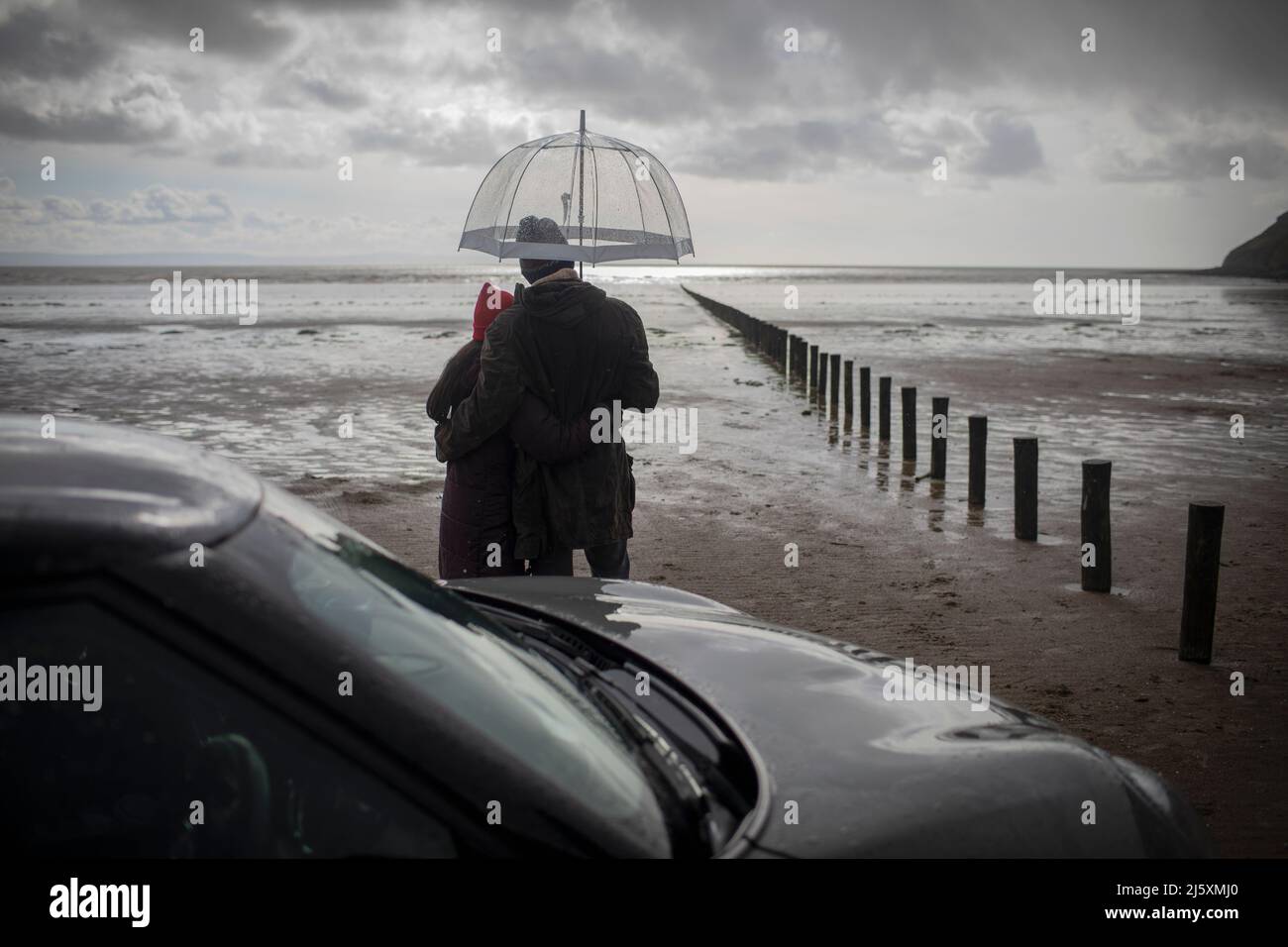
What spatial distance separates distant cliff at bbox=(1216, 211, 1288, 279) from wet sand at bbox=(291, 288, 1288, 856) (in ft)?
426

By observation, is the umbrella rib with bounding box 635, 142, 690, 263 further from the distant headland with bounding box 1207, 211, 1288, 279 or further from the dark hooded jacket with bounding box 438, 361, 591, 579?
the distant headland with bounding box 1207, 211, 1288, 279

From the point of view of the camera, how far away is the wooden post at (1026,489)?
9164 mm

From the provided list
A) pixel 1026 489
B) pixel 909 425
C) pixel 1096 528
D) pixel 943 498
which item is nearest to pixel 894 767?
pixel 1096 528

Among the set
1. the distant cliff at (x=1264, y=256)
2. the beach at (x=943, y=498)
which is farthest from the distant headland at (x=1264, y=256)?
the beach at (x=943, y=498)

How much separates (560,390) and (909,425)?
9.12 m

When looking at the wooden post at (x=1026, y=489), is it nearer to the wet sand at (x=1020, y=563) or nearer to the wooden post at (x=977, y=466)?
the wet sand at (x=1020, y=563)

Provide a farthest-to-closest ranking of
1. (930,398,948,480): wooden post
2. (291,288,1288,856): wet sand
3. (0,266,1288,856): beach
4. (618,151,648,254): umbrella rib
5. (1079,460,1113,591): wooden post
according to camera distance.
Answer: (930,398,948,480): wooden post
(1079,460,1113,591): wooden post
(618,151,648,254): umbrella rib
(0,266,1288,856): beach
(291,288,1288,856): wet sand

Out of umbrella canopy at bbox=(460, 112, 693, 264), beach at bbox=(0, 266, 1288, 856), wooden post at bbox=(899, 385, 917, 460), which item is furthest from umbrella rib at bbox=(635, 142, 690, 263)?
wooden post at bbox=(899, 385, 917, 460)

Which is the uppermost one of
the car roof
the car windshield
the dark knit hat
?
the dark knit hat

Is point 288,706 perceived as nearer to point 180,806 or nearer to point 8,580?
point 180,806

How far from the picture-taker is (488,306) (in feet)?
16.4

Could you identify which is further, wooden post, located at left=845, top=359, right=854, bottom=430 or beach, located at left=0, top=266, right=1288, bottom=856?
wooden post, located at left=845, top=359, right=854, bottom=430

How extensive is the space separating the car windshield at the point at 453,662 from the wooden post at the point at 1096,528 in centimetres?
621

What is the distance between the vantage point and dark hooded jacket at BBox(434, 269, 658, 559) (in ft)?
15.7
